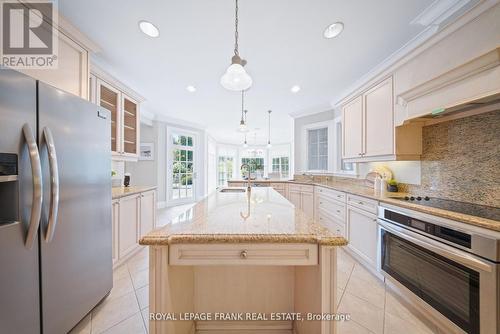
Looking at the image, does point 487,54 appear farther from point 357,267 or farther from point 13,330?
point 13,330

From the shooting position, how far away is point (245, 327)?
1298 millimetres

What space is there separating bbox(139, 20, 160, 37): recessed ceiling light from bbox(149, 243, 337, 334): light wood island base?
2.05 m

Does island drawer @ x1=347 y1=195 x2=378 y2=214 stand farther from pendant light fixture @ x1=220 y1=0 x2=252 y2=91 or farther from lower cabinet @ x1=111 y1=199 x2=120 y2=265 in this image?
lower cabinet @ x1=111 y1=199 x2=120 y2=265

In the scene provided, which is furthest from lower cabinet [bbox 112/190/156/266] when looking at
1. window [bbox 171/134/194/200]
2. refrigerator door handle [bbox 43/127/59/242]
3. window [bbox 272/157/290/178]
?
window [bbox 272/157/290/178]

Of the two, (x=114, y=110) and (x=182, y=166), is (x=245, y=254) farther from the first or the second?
(x=182, y=166)

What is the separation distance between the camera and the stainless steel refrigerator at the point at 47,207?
951 mm

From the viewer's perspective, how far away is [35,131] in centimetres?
108

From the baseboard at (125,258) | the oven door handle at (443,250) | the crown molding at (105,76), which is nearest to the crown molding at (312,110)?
the oven door handle at (443,250)

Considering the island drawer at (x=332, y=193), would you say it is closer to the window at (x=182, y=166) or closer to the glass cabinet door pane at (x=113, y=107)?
the glass cabinet door pane at (x=113, y=107)

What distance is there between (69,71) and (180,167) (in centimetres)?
428

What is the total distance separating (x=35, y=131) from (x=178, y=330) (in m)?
1.42

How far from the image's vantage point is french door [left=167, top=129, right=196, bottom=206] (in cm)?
554

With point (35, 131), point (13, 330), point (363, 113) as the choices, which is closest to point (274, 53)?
point (363, 113)

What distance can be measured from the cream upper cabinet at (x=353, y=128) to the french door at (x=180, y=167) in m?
4.69
